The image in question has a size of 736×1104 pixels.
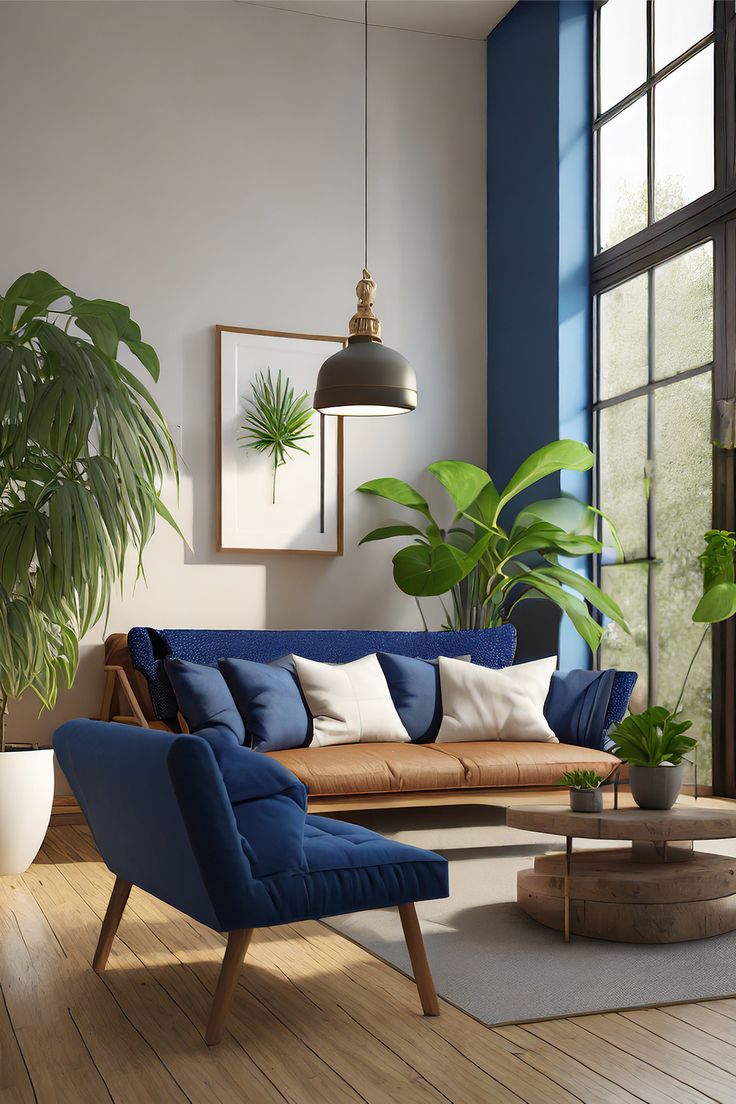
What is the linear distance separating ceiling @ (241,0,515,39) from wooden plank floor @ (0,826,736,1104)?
201 inches

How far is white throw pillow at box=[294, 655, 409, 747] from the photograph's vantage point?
4520 mm

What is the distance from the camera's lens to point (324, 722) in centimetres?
452

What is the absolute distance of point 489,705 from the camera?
4.76m

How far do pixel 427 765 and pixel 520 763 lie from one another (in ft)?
1.25

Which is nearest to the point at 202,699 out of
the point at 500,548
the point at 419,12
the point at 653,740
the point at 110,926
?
the point at 110,926

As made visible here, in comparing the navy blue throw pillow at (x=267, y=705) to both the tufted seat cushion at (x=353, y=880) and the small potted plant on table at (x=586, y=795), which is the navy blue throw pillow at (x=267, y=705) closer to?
the small potted plant on table at (x=586, y=795)

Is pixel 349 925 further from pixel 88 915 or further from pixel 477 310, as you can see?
pixel 477 310

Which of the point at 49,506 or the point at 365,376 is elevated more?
the point at 365,376

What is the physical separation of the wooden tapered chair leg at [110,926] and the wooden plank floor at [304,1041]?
0.14ft

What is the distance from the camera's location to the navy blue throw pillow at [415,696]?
4781 millimetres

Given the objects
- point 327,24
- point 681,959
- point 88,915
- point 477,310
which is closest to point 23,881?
point 88,915

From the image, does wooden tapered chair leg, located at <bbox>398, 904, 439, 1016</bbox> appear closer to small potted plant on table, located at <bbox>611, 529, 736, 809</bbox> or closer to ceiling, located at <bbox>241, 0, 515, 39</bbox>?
small potted plant on table, located at <bbox>611, 529, 736, 809</bbox>

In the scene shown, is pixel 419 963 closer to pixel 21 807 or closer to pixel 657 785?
pixel 657 785

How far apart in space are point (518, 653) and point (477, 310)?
2.01 metres
